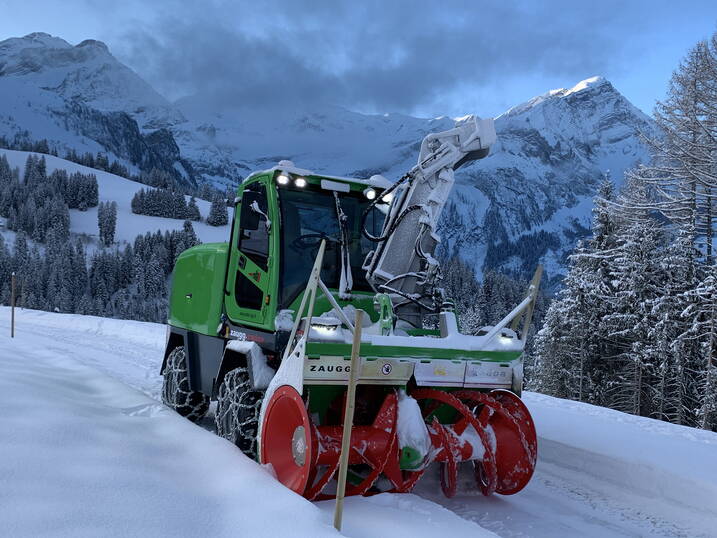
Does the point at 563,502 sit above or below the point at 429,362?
below

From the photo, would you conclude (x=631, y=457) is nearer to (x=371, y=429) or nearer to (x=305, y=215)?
(x=371, y=429)

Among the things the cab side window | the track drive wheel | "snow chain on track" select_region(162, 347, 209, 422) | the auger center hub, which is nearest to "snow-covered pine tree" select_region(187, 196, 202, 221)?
"snow chain on track" select_region(162, 347, 209, 422)

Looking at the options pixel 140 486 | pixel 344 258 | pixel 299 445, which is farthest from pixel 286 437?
pixel 344 258

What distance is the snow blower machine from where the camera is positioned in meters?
4.41

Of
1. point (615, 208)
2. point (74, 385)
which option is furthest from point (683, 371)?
point (74, 385)

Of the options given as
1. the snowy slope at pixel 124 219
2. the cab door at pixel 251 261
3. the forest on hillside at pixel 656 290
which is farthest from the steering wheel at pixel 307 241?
the snowy slope at pixel 124 219

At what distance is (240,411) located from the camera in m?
5.27

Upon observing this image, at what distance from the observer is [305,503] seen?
3.50 metres

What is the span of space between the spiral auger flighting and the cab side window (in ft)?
5.43

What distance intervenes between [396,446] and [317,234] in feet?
7.22

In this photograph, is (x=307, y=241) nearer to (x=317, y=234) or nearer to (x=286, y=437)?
(x=317, y=234)

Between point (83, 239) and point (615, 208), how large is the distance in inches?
4583

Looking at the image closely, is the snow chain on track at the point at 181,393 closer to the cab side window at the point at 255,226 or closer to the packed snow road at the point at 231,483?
the packed snow road at the point at 231,483

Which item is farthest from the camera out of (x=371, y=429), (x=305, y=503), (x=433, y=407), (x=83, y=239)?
(x=83, y=239)
